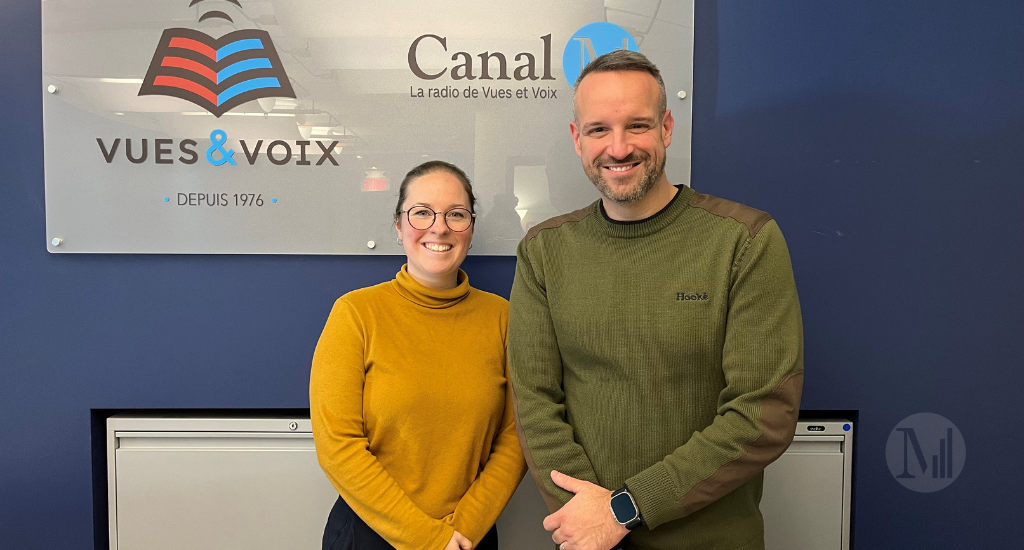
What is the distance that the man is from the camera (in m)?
1.12

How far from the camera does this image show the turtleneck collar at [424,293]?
140 centimetres

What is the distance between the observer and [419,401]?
4.30ft

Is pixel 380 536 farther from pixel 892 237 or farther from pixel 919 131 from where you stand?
pixel 919 131

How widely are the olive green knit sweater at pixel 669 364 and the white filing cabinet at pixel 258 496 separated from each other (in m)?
0.55

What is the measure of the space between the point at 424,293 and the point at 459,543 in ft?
1.76

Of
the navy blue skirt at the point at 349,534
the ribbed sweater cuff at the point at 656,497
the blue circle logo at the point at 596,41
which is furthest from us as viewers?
the blue circle logo at the point at 596,41

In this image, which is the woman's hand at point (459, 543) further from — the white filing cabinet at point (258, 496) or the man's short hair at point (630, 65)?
the man's short hair at point (630, 65)

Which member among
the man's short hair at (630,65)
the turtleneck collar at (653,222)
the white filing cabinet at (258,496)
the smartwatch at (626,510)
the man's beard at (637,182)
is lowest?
the white filing cabinet at (258,496)

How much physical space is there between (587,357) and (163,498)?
1.31 m

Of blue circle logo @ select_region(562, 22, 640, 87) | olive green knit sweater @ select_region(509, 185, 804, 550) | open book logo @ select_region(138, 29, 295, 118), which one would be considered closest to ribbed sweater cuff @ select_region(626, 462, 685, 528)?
olive green knit sweater @ select_region(509, 185, 804, 550)

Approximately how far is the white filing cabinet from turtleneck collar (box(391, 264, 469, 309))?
615mm

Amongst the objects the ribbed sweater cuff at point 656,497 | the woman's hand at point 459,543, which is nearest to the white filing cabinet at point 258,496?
the woman's hand at point 459,543

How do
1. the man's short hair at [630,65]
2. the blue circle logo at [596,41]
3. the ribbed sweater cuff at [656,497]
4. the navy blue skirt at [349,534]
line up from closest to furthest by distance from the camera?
1. the ribbed sweater cuff at [656,497]
2. the man's short hair at [630,65]
3. the navy blue skirt at [349,534]
4. the blue circle logo at [596,41]

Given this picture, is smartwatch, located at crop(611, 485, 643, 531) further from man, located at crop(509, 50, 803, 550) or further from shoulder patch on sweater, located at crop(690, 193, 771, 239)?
shoulder patch on sweater, located at crop(690, 193, 771, 239)
